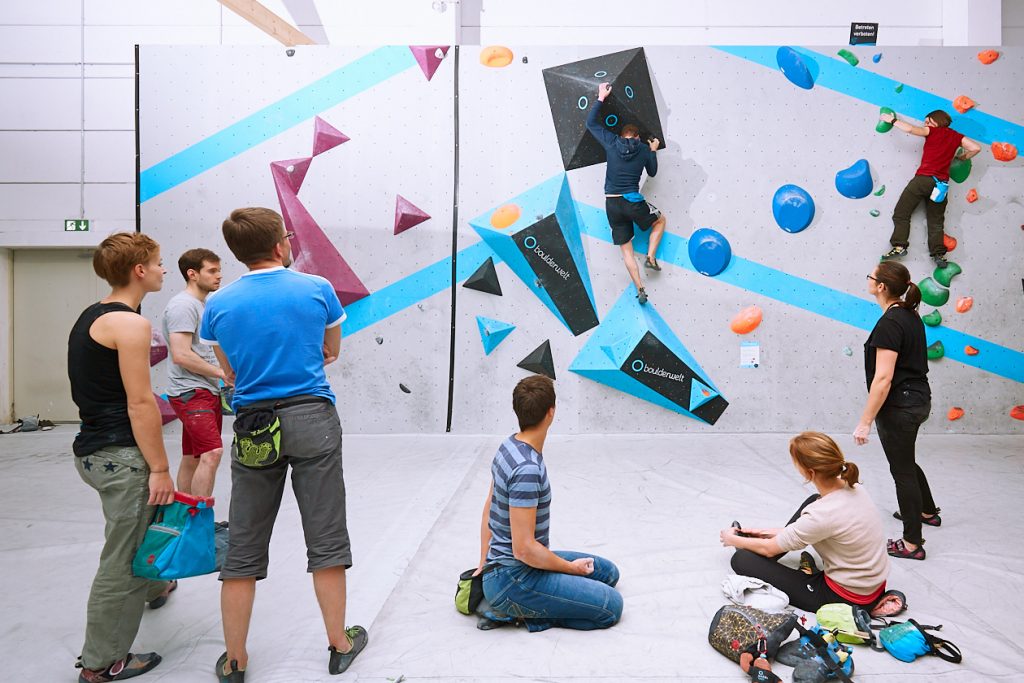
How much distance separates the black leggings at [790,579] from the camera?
2145 mm

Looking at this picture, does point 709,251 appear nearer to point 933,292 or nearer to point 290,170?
point 933,292

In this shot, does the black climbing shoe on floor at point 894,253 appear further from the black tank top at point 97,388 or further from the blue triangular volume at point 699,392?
the black tank top at point 97,388

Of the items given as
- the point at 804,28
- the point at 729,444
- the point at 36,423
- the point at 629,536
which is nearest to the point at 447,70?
the point at 804,28

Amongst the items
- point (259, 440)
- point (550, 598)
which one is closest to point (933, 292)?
point (550, 598)

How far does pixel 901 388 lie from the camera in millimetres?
2705

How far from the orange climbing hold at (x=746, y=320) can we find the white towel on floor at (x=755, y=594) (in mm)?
3105

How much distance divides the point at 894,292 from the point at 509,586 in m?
1.96

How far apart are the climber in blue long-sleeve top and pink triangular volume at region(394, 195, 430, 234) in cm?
142

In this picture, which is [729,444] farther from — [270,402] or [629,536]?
[270,402]

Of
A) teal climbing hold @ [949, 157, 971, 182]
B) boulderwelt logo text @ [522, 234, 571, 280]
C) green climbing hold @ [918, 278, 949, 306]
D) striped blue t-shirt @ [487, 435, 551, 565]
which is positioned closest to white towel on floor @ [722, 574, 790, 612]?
striped blue t-shirt @ [487, 435, 551, 565]

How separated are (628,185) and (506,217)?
0.94m

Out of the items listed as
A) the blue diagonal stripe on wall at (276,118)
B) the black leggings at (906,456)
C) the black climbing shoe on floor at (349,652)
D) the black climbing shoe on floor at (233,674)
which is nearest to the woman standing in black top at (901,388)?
the black leggings at (906,456)

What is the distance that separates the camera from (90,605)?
1.78 meters

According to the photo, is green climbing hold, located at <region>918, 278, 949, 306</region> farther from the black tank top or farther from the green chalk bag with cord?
the black tank top
